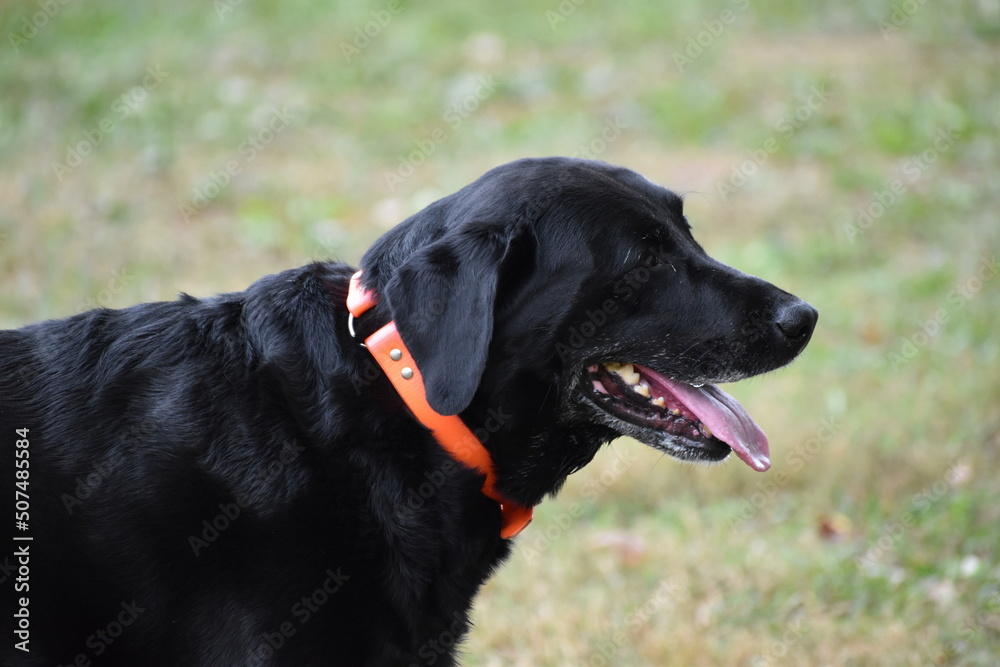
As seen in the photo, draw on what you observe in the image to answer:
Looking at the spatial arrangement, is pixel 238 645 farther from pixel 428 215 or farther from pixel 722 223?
pixel 722 223

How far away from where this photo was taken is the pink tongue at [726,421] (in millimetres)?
2770

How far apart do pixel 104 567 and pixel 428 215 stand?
1.25m

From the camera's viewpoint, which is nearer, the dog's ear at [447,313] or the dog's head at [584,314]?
the dog's ear at [447,313]

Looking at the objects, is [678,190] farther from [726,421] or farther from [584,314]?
[584,314]

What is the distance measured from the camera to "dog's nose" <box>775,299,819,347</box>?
2.81m

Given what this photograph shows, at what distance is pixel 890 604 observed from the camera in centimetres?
388

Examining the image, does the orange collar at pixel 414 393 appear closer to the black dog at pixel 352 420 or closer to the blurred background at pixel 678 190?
the black dog at pixel 352 420

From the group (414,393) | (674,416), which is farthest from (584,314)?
(414,393)

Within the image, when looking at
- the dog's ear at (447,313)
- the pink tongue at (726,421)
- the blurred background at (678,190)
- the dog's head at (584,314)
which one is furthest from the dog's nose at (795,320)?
the blurred background at (678,190)

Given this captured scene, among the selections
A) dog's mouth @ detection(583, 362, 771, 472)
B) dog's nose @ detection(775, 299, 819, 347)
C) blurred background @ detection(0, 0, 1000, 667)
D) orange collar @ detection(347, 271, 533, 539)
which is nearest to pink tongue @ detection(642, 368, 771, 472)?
dog's mouth @ detection(583, 362, 771, 472)

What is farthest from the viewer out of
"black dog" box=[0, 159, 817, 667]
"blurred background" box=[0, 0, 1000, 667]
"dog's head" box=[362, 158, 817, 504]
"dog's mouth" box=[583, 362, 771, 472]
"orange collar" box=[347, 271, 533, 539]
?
"blurred background" box=[0, 0, 1000, 667]

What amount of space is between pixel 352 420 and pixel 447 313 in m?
0.37

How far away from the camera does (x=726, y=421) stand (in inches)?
111

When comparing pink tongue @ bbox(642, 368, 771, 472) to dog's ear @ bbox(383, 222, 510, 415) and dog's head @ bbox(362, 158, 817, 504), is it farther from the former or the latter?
dog's ear @ bbox(383, 222, 510, 415)
